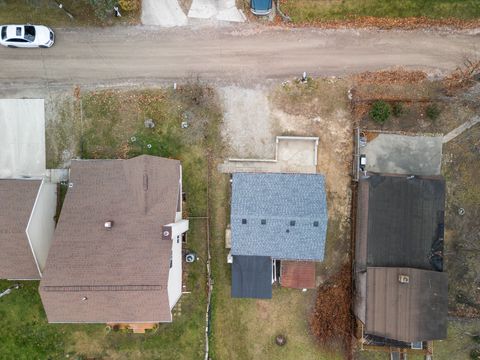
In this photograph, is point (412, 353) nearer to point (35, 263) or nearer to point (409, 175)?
point (409, 175)

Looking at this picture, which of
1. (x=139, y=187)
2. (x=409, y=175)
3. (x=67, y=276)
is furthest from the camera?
(x=409, y=175)

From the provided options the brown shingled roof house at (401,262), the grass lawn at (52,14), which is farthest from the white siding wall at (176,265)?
A: the grass lawn at (52,14)

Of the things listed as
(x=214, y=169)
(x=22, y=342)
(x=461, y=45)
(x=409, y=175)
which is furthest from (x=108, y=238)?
(x=461, y=45)

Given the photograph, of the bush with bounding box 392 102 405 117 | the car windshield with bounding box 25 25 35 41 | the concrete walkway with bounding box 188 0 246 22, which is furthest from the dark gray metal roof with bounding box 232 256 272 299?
the car windshield with bounding box 25 25 35 41

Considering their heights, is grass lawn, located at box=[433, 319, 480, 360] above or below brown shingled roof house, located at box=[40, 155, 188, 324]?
below

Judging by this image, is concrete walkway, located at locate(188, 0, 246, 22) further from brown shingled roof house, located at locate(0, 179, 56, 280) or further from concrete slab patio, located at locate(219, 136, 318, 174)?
brown shingled roof house, located at locate(0, 179, 56, 280)

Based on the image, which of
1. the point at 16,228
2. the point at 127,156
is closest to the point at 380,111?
the point at 127,156
